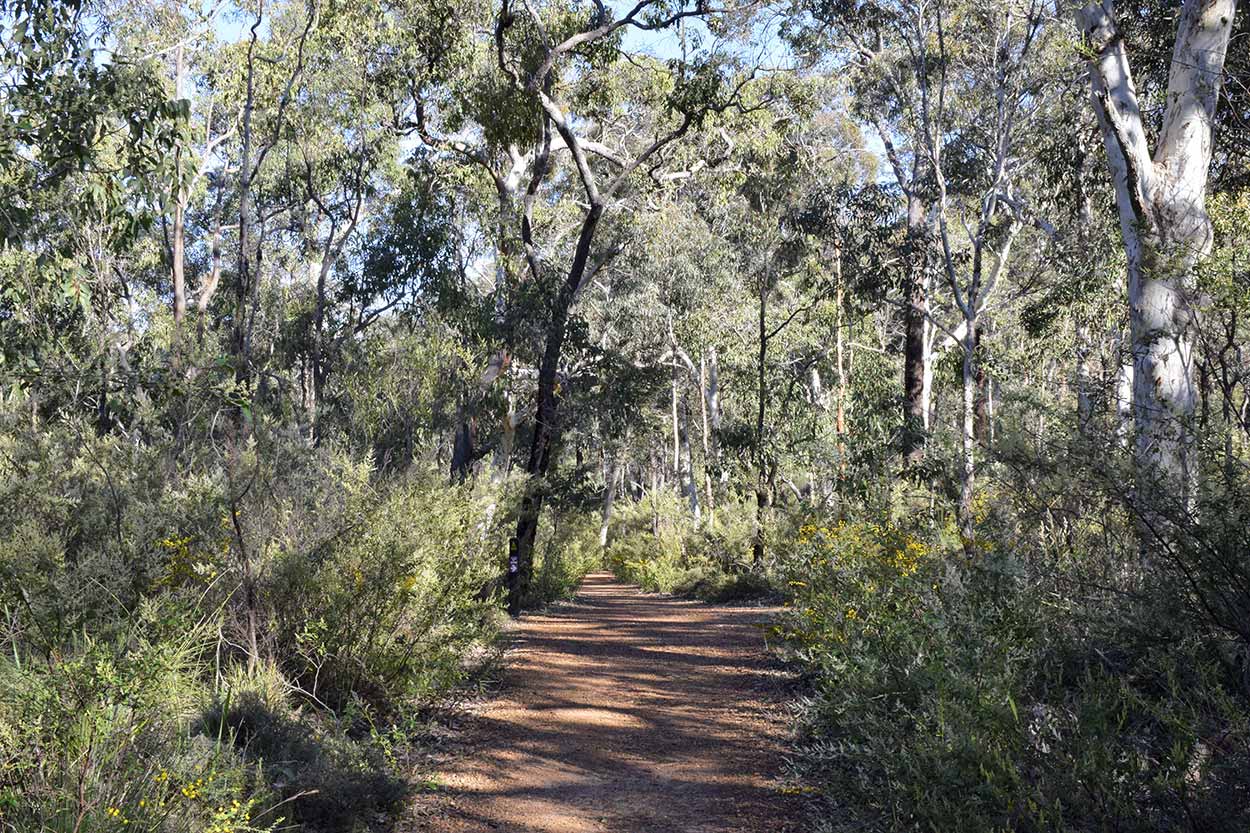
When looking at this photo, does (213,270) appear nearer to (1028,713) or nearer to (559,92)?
(559,92)

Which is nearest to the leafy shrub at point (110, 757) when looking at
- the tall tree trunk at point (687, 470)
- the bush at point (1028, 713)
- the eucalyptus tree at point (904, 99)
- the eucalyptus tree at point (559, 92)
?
the bush at point (1028, 713)

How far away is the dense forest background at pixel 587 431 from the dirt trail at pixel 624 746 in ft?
A: 1.41

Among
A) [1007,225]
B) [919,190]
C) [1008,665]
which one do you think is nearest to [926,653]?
[1008,665]

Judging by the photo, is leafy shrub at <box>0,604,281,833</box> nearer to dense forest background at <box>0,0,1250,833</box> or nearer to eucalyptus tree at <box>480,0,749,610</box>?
dense forest background at <box>0,0,1250,833</box>

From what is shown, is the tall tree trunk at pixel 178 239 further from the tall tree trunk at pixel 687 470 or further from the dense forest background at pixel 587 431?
the tall tree trunk at pixel 687 470

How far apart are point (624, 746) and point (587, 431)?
11707 millimetres

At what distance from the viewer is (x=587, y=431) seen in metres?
18.4

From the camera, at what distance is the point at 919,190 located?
18.0 meters

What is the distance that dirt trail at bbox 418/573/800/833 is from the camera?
5.31 m

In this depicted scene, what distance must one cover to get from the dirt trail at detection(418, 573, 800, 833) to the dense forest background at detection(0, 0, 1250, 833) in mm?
431

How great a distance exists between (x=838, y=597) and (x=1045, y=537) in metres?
2.06

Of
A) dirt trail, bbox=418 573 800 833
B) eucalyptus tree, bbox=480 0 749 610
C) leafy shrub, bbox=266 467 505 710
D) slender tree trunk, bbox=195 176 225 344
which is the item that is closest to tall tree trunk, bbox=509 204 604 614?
eucalyptus tree, bbox=480 0 749 610

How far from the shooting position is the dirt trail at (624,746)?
5312mm

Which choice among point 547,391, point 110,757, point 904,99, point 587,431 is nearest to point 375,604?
point 110,757
